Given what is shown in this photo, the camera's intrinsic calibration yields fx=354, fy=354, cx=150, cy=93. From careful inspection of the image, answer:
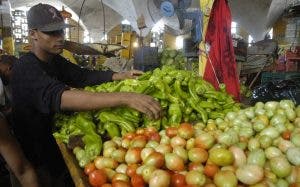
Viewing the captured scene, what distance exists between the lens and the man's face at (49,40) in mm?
3100

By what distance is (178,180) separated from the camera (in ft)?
6.38

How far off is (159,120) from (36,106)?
1017mm

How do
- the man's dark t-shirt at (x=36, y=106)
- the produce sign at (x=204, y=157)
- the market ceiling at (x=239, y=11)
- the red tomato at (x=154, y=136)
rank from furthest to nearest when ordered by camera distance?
1. the market ceiling at (x=239, y=11)
2. the man's dark t-shirt at (x=36, y=106)
3. the red tomato at (x=154, y=136)
4. the produce sign at (x=204, y=157)

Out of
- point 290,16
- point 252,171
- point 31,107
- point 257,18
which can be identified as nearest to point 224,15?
point 31,107

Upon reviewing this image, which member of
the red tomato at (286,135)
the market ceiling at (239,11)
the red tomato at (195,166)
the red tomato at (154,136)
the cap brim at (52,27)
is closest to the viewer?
the red tomato at (195,166)

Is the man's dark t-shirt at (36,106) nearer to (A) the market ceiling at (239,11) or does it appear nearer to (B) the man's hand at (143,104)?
(B) the man's hand at (143,104)

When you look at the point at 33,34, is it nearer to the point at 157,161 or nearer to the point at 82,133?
the point at 82,133

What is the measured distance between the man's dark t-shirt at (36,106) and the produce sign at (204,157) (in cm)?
63

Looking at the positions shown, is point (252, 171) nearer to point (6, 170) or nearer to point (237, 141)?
point (237, 141)

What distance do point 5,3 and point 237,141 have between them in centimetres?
1087

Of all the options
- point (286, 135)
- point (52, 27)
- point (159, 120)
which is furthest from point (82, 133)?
point (286, 135)

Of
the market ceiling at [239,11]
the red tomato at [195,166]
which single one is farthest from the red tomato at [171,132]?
the market ceiling at [239,11]

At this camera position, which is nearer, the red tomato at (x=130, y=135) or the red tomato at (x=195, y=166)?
the red tomato at (x=195, y=166)

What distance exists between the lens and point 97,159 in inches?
90.7
